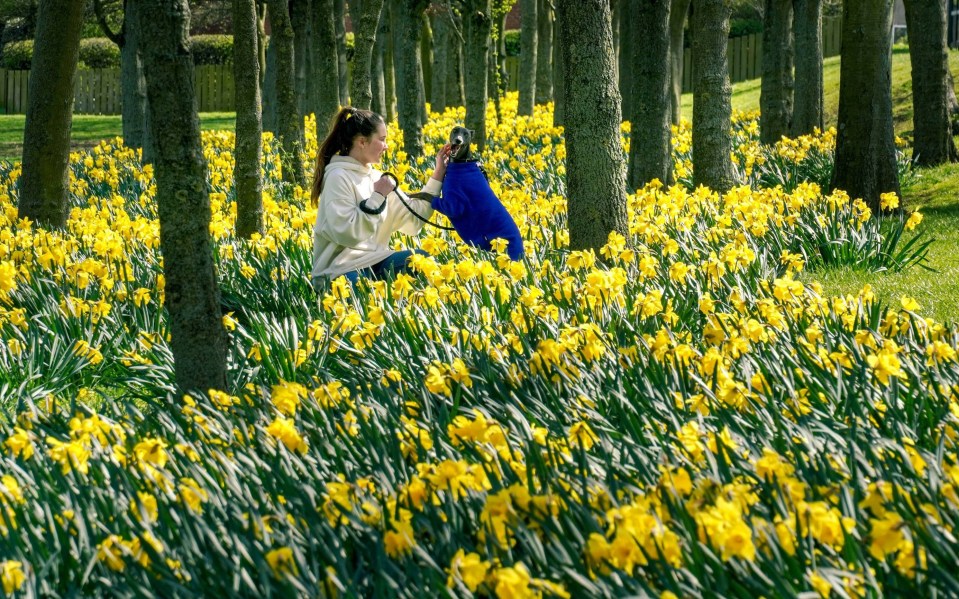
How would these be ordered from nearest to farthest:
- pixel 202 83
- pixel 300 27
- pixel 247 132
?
1. pixel 247 132
2. pixel 300 27
3. pixel 202 83

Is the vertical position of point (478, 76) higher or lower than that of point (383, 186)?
higher

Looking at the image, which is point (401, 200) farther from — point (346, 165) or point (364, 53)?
point (364, 53)

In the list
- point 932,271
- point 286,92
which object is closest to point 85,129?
point 286,92

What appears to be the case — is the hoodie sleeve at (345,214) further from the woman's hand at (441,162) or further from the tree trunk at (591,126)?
the tree trunk at (591,126)

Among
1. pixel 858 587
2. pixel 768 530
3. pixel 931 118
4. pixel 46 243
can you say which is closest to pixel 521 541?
pixel 768 530

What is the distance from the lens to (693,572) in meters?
2.29

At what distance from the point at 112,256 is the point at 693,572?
4999 mm

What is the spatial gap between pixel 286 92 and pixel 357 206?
4805 mm

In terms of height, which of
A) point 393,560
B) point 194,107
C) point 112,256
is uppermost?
point 194,107

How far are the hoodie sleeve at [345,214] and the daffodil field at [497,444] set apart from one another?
38cm

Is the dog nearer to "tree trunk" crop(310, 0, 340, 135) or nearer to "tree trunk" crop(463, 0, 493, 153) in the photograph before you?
"tree trunk" crop(310, 0, 340, 135)

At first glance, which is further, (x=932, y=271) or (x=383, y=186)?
(x=932, y=271)

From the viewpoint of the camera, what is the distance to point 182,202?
4.28m

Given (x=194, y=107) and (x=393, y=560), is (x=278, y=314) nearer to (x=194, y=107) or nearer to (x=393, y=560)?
(x=194, y=107)
